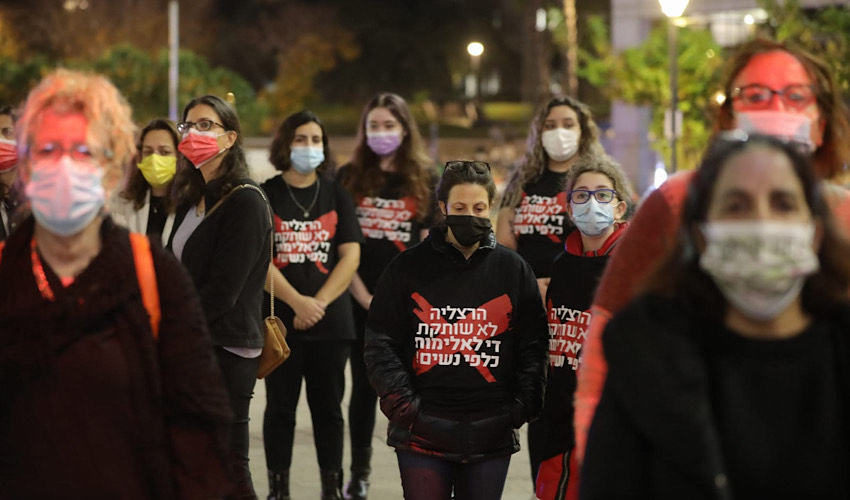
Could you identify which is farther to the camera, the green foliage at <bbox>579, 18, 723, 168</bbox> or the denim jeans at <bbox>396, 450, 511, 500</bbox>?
the green foliage at <bbox>579, 18, 723, 168</bbox>

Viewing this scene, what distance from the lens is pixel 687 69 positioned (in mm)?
27953

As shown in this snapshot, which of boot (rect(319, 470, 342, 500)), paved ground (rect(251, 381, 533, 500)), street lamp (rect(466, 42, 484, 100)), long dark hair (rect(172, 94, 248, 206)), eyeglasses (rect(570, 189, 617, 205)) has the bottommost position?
paved ground (rect(251, 381, 533, 500))

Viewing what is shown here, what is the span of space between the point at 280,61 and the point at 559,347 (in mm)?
51681

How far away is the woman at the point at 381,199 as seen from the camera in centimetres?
750

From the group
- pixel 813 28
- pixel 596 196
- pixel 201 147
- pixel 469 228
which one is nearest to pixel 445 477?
pixel 469 228

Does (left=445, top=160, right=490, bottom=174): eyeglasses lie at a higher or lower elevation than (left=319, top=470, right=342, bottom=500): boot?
higher

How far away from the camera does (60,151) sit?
10.5 feet

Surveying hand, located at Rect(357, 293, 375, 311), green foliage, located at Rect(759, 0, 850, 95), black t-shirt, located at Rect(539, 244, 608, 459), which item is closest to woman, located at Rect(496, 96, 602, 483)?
hand, located at Rect(357, 293, 375, 311)

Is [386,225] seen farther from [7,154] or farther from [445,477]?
[445,477]

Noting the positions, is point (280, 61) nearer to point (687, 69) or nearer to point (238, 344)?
point (687, 69)

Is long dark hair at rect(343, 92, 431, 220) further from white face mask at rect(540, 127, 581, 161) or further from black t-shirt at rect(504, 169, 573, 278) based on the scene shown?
white face mask at rect(540, 127, 581, 161)

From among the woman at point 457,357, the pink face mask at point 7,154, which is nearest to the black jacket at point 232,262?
the woman at point 457,357

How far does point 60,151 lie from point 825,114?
1.98 meters

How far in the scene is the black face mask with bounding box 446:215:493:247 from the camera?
516 centimetres
